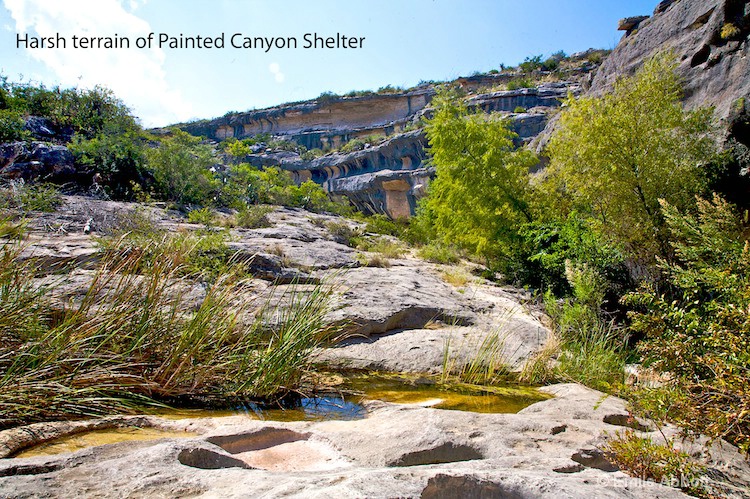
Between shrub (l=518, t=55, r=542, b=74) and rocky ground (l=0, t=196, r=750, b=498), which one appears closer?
rocky ground (l=0, t=196, r=750, b=498)

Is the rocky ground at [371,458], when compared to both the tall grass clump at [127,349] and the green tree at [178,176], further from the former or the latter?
the green tree at [178,176]

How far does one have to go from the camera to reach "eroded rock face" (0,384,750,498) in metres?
1.46

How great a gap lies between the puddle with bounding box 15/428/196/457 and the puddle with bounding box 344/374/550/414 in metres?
1.83

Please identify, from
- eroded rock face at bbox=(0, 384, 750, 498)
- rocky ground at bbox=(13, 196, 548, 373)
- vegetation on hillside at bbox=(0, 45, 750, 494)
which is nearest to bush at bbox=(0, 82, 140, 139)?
vegetation on hillside at bbox=(0, 45, 750, 494)

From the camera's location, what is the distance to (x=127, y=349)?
3.21 metres

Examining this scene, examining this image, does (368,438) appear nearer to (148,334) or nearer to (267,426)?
(267,426)

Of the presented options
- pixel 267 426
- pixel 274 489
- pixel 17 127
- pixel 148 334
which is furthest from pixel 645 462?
pixel 17 127

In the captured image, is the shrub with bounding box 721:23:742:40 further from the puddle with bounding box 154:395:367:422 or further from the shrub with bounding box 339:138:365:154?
the shrub with bounding box 339:138:365:154

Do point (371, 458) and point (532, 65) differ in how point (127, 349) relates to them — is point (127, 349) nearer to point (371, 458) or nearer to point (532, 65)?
point (371, 458)


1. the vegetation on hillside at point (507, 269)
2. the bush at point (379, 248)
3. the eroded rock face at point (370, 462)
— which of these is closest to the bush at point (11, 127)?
the vegetation on hillside at point (507, 269)

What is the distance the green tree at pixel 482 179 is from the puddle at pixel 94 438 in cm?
900

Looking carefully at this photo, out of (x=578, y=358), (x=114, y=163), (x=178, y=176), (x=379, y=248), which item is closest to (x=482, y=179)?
(x=379, y=248)

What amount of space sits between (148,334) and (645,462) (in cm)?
318

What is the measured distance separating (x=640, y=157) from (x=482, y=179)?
391cm
